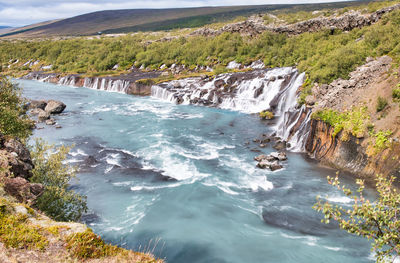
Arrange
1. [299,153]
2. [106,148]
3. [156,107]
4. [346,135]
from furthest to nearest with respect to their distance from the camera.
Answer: [156,107]
[106,148]
[299,153]
[346,135]

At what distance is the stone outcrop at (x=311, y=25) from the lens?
52.2m

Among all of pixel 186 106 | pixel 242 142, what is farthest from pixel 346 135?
pixel 186 106

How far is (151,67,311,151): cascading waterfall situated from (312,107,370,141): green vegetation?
297 cm

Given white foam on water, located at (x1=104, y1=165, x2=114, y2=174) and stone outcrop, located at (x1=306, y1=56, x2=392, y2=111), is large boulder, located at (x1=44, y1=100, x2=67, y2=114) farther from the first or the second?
stone outcrop, located at (x1=306, y1=56, x2=392, y2=111)

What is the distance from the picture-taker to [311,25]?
229 feet

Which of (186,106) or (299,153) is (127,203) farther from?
(186,106)

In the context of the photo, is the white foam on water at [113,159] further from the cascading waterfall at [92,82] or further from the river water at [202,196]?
the cascading waterfall at [92,82]

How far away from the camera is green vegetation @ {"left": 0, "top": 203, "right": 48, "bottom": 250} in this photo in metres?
7.66

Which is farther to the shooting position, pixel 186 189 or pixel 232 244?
pixel 186 189

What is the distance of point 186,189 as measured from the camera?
22.6 m

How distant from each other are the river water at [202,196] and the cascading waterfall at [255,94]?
3.56m

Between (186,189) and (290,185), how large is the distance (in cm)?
826

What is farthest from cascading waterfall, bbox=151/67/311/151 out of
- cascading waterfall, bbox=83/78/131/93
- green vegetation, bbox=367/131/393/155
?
cascading waterfall, bbox=83/78/131/93

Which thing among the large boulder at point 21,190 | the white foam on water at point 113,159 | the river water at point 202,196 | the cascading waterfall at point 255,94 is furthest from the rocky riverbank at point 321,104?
the large boulder at point 21,190
